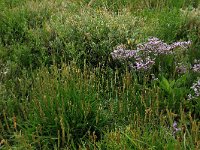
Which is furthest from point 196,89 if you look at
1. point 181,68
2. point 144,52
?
point 144,52

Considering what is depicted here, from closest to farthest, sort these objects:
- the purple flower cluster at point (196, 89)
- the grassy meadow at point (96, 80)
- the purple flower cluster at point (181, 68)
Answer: the grassy meadow at point (96, 80)
the purple flower cluster at point (196, 89)
the purple flower cluster at point (181, 68)

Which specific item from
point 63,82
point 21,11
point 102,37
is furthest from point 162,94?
point 21,11

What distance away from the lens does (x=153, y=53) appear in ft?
14.7

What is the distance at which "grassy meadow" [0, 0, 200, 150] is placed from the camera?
10.7ft

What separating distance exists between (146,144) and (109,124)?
0.79m

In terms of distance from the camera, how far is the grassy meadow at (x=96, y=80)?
3.27m

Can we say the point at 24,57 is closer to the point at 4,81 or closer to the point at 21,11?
the point at 4,81

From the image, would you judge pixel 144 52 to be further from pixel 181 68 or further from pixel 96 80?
pixel 96 80

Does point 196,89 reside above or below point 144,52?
below

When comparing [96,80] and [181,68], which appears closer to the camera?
[96,80]

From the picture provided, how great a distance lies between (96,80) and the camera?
13.3 feet

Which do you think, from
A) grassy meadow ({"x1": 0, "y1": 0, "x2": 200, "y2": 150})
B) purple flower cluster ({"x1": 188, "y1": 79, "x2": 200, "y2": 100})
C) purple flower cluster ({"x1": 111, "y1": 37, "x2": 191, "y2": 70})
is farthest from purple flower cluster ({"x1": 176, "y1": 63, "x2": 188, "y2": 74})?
purple flower cluster ({"x1": 188, "y1": 79, "x2": 200, "y2": 100})

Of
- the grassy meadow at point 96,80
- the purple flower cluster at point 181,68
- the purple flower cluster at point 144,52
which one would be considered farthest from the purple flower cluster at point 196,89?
the purple flower cluster at point 144,52

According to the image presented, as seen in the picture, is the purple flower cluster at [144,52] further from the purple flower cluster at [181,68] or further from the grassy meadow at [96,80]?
the purple flower cluster at [181,68]
